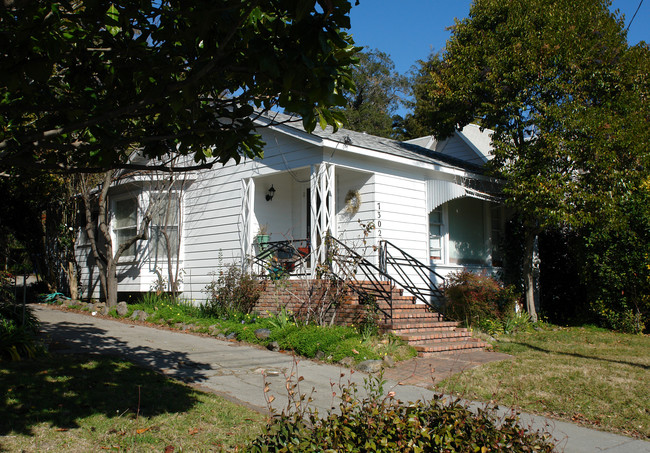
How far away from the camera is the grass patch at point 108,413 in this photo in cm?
452

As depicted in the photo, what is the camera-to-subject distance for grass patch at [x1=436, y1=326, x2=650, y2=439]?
6230mm

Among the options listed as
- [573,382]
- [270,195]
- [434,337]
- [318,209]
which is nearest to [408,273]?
[318,209]

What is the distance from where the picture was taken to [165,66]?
4.63m

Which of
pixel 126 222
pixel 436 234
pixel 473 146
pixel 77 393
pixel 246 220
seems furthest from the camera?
pixel 473 146

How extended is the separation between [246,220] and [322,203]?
2.79 metres

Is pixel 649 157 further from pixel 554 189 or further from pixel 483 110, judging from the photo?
pixel 483 110

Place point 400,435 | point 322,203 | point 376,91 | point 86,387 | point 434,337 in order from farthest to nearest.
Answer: point 376,91, point 322,203, point 434,337, point 86,387, point 400,435

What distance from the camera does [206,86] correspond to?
5738 millimetres

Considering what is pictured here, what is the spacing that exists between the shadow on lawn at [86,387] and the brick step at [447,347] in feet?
13.0

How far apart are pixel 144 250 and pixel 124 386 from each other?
9.84 m

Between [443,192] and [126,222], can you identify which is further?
[126,222]

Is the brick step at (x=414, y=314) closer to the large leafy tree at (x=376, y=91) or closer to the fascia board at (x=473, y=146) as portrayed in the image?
the fascia board at (x=473, y=146)

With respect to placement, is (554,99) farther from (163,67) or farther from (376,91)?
(376,91)

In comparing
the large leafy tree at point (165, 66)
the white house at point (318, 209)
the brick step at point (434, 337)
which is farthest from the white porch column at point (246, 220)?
the large leafy tree at point (165, 66)
